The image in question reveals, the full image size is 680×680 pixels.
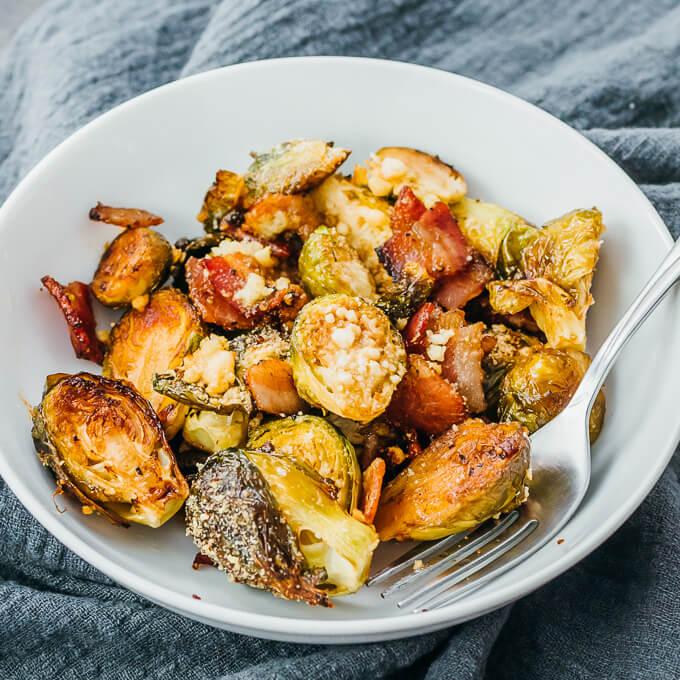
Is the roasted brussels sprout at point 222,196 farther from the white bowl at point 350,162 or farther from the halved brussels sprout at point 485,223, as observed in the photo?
the halved brussels sprout at point 485,223

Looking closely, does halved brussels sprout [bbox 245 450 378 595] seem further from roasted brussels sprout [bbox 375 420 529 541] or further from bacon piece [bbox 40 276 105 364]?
bacon piece [bbox 40 276 105 364]

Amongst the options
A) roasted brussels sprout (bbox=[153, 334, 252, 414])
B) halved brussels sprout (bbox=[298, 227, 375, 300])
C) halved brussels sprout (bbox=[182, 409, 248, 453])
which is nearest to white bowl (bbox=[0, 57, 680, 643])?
halved brussels sprout (bbox=[182, 409, 248, 453])

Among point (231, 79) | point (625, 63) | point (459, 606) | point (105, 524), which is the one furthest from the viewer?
point (625, 63)

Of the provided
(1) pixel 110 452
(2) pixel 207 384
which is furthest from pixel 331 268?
(1) pixel 110 452

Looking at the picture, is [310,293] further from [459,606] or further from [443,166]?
[459,606]

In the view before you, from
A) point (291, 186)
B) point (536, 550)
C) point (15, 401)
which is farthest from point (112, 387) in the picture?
point (536, 550)

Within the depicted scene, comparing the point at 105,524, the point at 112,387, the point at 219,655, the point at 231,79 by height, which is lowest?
the point at 219,655
